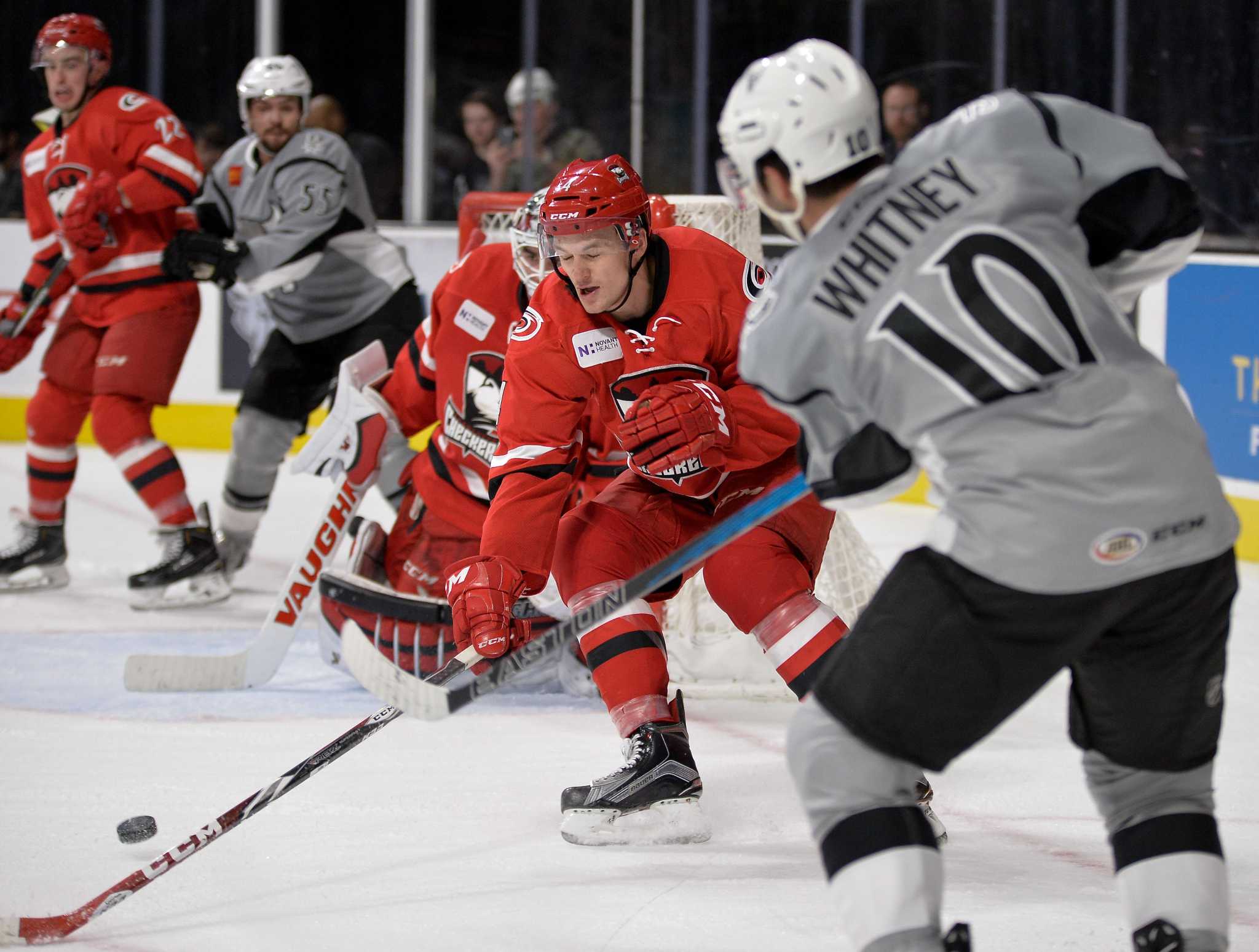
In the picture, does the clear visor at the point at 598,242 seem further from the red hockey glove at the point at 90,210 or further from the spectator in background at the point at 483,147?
the spectator in background at the point at 483,147

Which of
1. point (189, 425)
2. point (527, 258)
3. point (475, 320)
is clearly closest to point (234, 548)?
point (475, 320)

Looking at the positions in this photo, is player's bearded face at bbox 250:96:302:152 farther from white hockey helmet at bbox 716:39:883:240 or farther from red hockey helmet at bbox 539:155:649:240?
white hockey helmet at bbox 716:39:883:240

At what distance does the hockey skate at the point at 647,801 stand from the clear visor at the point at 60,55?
2604 mm

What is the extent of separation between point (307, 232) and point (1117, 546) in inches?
114

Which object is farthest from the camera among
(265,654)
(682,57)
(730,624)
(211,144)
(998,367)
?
(211,144)

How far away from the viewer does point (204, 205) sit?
427 centimetres

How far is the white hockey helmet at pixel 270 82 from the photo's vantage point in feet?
13.3

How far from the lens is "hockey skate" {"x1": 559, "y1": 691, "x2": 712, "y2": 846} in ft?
7.57

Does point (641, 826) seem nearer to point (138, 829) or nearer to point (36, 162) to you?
point (138, 829)

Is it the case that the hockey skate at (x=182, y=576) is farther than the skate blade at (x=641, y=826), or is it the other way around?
the hockey skate at (x=182, y=576)

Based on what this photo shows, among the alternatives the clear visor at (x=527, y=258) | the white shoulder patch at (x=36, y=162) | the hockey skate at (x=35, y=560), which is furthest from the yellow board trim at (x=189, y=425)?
the clear visor at (x=527, y=258)

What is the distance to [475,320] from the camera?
3111mm

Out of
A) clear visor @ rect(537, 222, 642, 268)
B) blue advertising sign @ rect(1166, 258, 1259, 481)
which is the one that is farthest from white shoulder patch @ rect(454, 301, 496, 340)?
blue advertising sign @ rect(1166, 258, 1259, 481)

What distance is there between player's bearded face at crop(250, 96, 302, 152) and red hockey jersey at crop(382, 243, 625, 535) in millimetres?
1069
